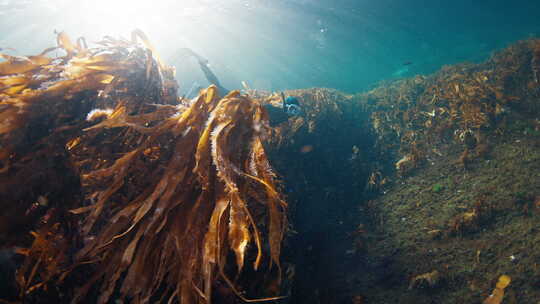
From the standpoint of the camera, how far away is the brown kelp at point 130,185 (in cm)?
170

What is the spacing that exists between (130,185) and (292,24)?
149 feet

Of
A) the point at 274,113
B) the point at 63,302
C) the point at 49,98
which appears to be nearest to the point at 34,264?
the point at 63,302

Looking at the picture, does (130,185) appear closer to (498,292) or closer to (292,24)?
(498,292)

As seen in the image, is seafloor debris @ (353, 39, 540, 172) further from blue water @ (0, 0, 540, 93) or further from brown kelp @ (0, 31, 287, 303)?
blue water @ (0, 0, 540, 93)

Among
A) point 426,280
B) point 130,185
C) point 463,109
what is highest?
point 463,109

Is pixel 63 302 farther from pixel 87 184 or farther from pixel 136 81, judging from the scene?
pixel 136 81

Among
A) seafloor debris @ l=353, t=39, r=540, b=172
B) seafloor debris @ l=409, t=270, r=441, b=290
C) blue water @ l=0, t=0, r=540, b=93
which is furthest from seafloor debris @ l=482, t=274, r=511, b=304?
blue water @ l=0, t=0, r=540, b=93

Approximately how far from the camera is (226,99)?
87.5 inches

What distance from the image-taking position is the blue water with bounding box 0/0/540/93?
→ 29.7m

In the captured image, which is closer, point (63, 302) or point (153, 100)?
point (63, 302)

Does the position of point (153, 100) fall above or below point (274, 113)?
above

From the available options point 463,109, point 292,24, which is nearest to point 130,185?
point 463,109

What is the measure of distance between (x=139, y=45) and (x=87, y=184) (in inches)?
78.0

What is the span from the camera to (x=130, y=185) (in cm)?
205
